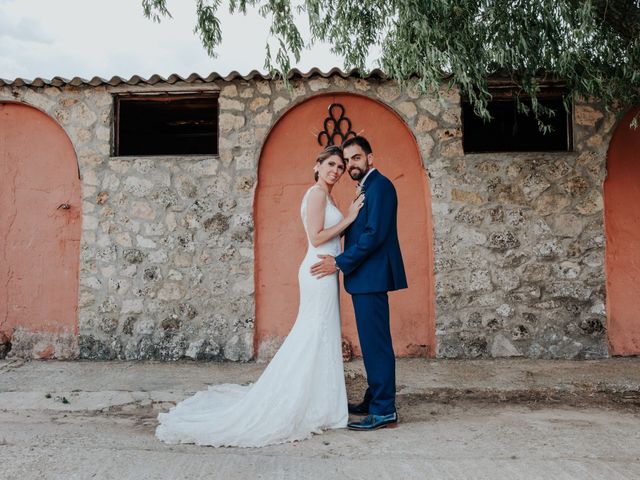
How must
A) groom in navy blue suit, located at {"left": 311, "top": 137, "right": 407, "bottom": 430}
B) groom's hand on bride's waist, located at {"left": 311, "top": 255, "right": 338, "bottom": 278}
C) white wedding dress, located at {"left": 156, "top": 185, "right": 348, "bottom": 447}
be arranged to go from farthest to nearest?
groom's hand on bride's waist, located at {"left": 311, "top": 255, "right": 338, "bottom": 278} → groom in navy blue suit, located at {"left": 311, "top": 137, "right": 407, "bottom": 430} → white wedding dress, located at {"left": 156, "top": 185, "right": 348, "bottom": 447}

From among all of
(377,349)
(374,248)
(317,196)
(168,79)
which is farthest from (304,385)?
(168,79)

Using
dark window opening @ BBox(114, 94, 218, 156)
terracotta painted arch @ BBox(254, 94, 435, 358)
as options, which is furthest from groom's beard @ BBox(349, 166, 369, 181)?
dark window opening @ BBox(114, 94, 218, 156)

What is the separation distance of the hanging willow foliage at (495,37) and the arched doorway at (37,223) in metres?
3.25

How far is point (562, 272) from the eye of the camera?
5957 mm

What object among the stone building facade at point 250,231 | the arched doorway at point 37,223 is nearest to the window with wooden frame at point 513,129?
the stone building facade at point 250,231

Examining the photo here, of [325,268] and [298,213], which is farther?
[298,213]

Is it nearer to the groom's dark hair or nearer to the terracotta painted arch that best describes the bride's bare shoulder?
the groom's dark hair

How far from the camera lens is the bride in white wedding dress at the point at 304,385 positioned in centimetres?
354

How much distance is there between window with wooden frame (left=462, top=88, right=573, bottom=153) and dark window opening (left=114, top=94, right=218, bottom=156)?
3040 millimetres

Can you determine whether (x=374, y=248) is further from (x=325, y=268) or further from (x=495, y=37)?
(x=495, y=37)

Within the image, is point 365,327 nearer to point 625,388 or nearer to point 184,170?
point 625,388

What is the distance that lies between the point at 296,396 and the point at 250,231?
2.83m

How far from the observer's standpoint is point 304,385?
3672 millimetres

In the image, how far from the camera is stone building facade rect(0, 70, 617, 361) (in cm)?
596
